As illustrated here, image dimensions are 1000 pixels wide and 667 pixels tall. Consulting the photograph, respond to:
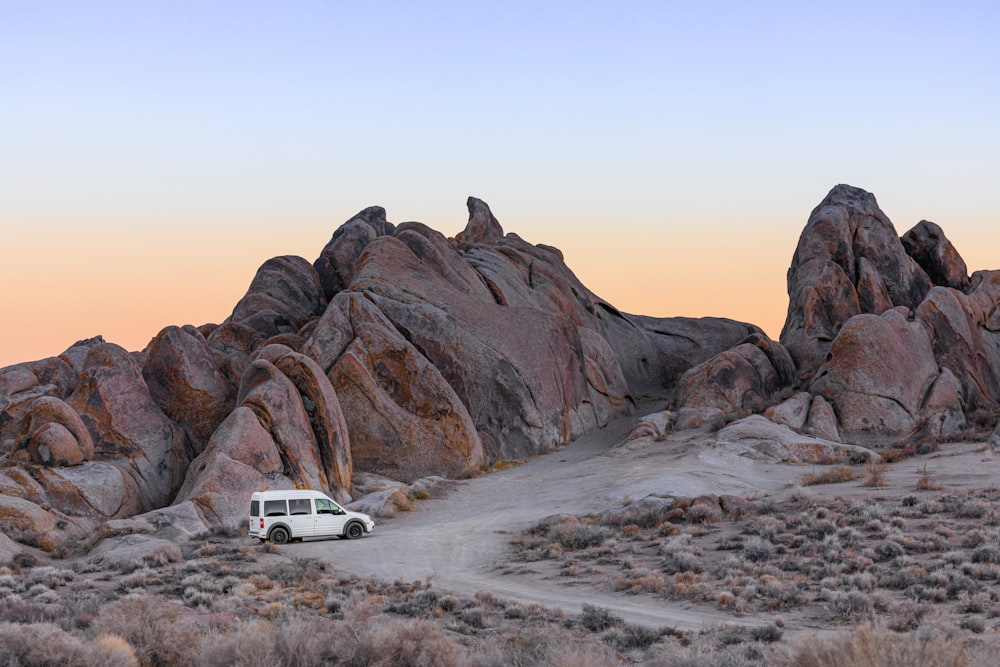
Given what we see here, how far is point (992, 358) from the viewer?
58750 millimetres

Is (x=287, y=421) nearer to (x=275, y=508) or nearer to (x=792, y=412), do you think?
(x=275, y=508)

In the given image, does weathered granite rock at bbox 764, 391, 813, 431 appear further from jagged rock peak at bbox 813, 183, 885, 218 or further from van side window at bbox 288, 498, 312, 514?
van side window at bbox 288, 498, 312, 514

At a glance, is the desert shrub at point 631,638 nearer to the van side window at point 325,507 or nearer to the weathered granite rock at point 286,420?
the van side window at point 325,507

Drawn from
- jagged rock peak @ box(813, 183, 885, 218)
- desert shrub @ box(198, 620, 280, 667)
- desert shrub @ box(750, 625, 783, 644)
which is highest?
jagged rock peak @ box(813, 183, 885, 218)

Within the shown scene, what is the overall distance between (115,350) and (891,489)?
33.3m

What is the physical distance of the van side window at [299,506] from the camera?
110ft

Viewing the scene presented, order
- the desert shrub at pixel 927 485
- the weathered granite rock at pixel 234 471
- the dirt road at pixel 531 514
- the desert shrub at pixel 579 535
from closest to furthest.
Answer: the dirt road at pixel 531 514, the desert shrub at pixel 579 535, the desert shrub at pixel 927 485, the weathered granite rock at pixel 234 471

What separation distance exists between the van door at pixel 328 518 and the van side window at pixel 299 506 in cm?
37

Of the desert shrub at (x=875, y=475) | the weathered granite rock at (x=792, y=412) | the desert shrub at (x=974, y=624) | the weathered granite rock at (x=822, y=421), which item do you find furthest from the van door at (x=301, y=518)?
the weathered granite rock at (x=822, y=421)

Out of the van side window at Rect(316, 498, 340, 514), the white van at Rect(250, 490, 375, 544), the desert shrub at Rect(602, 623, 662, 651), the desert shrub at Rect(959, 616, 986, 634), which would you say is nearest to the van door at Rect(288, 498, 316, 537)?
the white van at Rect(250, 490, 375, 544)

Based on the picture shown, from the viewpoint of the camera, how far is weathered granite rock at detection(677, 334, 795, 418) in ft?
178

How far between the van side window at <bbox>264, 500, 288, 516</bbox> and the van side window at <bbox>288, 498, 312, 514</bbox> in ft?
0.77

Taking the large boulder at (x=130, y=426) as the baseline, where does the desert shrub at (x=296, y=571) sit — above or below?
below

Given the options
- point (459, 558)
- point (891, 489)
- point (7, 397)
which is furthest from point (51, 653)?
point (7, 397)
